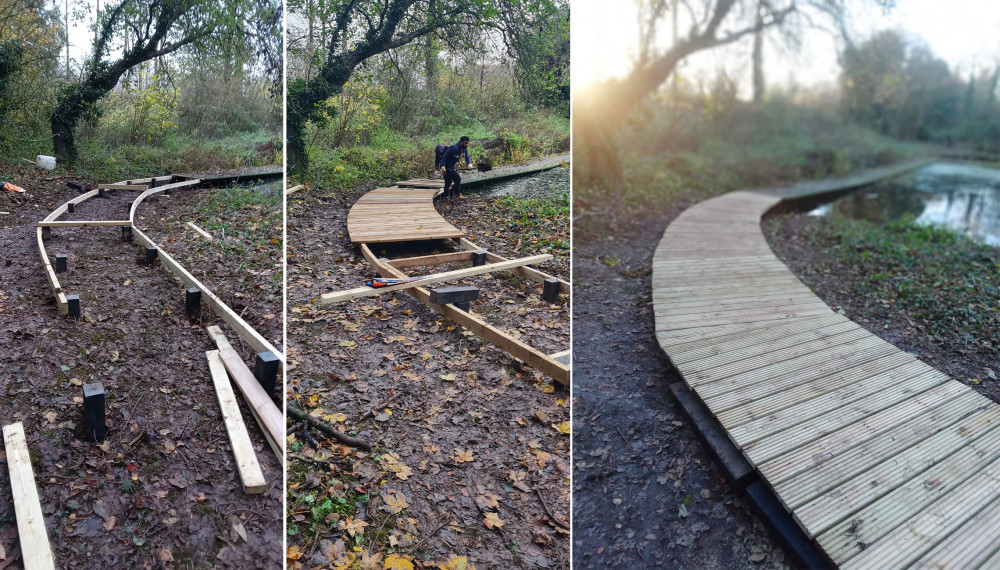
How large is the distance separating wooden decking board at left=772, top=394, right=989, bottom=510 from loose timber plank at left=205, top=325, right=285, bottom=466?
1953 mm

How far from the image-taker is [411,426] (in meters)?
1.50

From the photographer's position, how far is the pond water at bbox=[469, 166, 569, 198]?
172 centimetres

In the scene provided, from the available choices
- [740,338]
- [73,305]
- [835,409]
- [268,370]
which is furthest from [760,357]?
[73,305]

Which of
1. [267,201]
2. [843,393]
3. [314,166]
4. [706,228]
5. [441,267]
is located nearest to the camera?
[314,166]

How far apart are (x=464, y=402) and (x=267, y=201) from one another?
112cm

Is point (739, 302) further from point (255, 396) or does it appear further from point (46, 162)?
point (46, 162)

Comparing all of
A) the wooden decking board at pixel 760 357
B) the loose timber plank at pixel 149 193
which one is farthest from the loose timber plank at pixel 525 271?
the wooden decking board at pixel 760 357

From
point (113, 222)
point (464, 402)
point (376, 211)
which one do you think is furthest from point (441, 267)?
point (113, 222)

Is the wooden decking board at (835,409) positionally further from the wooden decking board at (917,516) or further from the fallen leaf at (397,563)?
the fallen leaf at (397,563)

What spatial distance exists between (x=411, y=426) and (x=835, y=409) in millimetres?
2401

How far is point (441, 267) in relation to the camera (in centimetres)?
167

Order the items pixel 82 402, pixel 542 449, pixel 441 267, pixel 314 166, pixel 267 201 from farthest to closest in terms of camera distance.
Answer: pixel 267 201 < pixel 441 267 < pixel 542 449 < pixel 314 166 < pixel 82 402

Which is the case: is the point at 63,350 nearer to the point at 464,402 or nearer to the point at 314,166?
the point at 314,166

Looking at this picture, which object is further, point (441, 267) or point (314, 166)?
point (441, 267)
